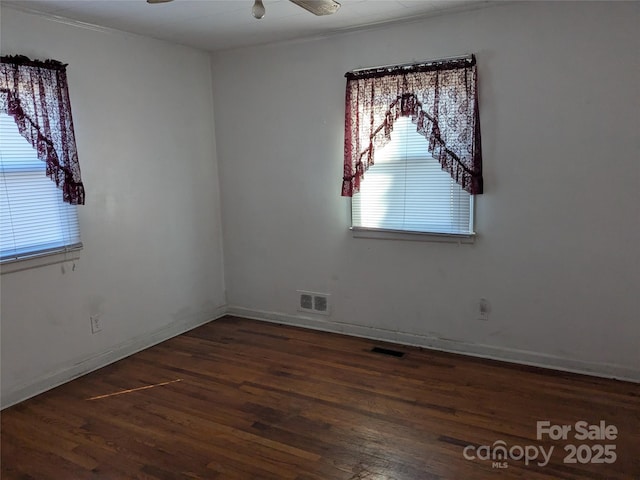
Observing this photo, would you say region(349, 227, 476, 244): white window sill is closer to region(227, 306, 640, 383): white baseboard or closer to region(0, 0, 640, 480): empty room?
region(0, 0, 640, 480): empty room

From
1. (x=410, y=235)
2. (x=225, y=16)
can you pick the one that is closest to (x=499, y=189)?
(x=410, y=235)

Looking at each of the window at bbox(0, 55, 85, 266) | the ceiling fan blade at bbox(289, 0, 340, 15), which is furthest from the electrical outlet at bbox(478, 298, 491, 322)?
the window at bbox(0, 55, 85, 266)

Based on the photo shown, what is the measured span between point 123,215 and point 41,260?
0.71 meters

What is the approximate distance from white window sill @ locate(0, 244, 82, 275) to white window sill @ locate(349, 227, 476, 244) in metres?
2.07

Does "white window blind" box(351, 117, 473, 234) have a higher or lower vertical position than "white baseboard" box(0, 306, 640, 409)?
higher

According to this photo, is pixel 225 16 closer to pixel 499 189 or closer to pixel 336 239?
pixel 336 239

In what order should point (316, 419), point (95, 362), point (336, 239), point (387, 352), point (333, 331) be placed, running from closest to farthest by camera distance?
1. point (316, 419)
2. point (95, 362)
3. point (387, 352)
4. point (336, 239)
5. point (333, 331)

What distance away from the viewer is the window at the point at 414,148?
3281 mm

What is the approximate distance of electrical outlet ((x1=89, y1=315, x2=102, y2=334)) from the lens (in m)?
3.45

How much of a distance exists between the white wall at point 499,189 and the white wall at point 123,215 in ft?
1.56

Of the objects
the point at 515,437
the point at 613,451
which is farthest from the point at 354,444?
the point at 613,451

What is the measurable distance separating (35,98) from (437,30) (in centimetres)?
271

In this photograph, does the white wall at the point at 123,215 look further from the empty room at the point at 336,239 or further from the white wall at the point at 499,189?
the white wall at the point at 499,189

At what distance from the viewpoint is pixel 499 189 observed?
3.27 metres
